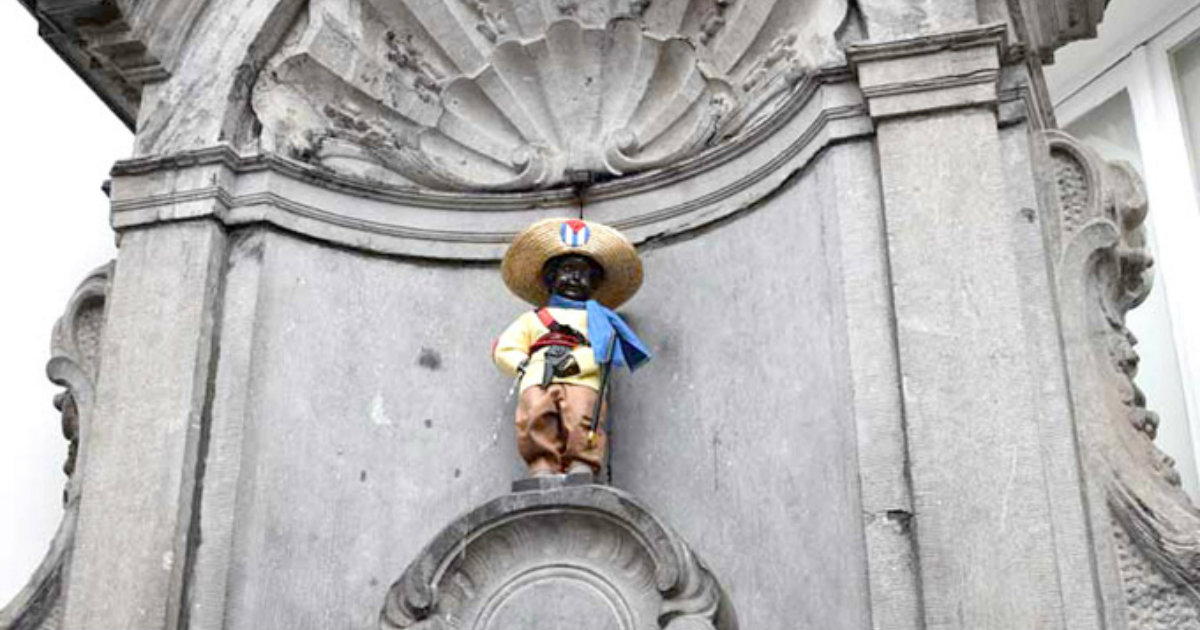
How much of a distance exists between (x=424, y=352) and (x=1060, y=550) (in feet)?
7.14

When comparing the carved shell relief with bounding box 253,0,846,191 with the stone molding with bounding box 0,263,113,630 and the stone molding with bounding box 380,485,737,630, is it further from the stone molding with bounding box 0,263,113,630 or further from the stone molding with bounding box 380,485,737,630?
the stone molding with bounding box 380,485,737,630

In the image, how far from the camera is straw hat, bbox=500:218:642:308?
4.65m

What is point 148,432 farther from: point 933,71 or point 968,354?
point 933,71

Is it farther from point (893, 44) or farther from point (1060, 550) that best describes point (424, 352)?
point (1060, 550)

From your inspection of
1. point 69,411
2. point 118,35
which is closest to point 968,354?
point 69,411

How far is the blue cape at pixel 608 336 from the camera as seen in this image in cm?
444

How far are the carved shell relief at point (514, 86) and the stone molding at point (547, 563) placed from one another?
152 cm

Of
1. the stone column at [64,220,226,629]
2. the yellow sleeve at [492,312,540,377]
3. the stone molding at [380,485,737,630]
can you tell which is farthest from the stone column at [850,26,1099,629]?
the stone column at [64,220,226,629]

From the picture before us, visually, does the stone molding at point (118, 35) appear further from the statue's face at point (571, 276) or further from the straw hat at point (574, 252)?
the statue's face at point (571, 276)

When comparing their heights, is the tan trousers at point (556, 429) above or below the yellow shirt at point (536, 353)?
below

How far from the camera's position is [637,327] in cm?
496

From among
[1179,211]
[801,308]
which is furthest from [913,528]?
[1179,211]

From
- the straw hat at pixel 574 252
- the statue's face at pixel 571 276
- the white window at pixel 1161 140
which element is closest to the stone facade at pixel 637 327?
the straw hat at pixel 574 252

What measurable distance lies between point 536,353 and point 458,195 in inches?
37.5
